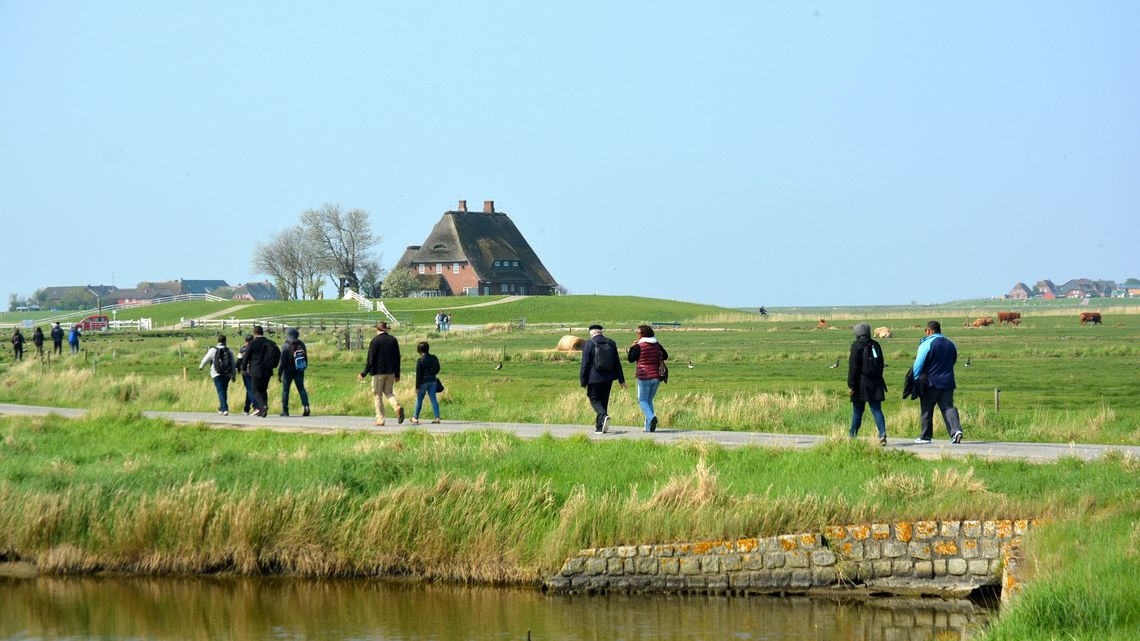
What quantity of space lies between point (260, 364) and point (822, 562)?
14.4 meters

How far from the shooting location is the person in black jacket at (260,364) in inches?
1037

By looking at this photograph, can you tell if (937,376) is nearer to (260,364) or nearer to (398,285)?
(260,364)

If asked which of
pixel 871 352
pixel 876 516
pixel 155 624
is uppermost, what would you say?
pixel 871 352

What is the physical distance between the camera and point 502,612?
14805mm

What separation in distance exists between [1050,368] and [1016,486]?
2636cm

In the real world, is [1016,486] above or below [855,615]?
above

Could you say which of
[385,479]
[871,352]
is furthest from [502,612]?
[871,352]

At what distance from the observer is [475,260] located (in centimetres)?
12306

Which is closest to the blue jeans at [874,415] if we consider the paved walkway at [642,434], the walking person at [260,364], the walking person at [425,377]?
the paved walkway at [642,434]

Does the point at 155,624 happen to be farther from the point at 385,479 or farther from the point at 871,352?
the point at 871,352

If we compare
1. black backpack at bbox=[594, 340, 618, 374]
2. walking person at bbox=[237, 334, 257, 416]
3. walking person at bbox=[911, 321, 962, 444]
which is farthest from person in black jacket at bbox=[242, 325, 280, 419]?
walking person at bbox=[911, 321, 962, 444]

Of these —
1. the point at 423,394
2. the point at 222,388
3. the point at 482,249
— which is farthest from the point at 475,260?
the point at 423,394

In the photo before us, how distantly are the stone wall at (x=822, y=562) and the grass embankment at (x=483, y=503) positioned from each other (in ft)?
0.62

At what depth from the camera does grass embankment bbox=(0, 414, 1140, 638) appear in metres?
15.3
